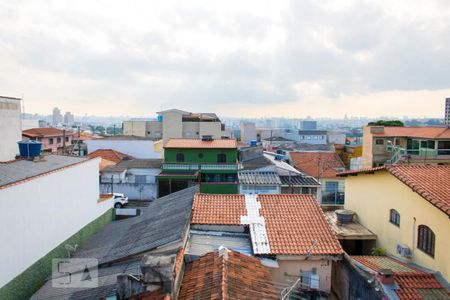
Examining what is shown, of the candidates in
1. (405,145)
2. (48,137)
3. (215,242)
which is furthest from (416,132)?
(48,137)

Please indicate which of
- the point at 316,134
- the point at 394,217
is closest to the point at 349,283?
the point at 394,217

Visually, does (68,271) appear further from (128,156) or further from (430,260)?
(128,156)

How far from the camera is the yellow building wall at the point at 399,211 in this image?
439 inches

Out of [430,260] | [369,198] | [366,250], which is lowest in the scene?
[366,250]

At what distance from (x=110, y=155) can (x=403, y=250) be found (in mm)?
31558

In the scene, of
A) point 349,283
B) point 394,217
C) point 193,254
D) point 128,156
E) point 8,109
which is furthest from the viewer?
point 128,156

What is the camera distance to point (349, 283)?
1189 centimetres

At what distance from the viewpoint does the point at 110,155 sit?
127 ft

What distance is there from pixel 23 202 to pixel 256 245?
A: 7.37m

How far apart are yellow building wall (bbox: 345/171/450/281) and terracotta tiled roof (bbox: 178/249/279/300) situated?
5231mm

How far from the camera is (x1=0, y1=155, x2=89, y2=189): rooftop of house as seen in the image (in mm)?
11383

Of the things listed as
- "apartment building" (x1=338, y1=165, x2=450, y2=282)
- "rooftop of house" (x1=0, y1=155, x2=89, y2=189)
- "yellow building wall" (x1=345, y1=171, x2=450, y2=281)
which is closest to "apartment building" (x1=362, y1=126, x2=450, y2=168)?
"yellow building wall" (x1=345, y1=171, x2=450, y2=281)

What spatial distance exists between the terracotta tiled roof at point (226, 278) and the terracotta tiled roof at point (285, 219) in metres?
1.60

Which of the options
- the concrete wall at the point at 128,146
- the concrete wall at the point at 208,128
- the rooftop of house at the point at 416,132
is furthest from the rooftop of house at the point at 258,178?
the concrete wall at the point at 208,128
